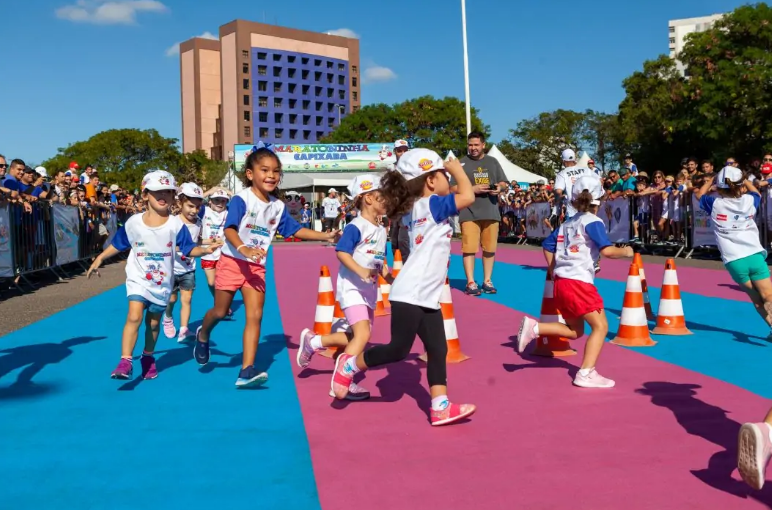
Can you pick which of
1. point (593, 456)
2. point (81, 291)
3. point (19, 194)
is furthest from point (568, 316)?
point (19, 194)

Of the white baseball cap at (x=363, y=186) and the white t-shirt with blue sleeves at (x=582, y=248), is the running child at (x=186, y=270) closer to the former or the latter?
the white baseball cap at (x=363, y=186)

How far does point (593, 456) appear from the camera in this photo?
403 cm

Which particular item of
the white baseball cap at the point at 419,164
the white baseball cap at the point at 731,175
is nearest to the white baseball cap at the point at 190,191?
the white baseball cap at the point at 419,164

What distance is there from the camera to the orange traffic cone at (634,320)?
721 centimetres

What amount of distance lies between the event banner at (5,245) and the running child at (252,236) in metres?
8.17

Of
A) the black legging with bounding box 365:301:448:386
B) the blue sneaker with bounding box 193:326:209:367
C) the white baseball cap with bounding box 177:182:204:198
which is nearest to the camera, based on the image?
the black legging with bounding box 365:301:448:386

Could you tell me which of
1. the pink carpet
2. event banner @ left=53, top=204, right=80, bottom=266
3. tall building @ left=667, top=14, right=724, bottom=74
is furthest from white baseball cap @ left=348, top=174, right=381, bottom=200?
tall building @ left=667, top=14, right=724, bottom=74

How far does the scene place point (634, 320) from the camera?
23.8ft

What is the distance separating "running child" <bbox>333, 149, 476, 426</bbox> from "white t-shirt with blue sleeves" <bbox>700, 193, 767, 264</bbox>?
3.61 meters

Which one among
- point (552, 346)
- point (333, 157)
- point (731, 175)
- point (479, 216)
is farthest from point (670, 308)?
point (333, 157)

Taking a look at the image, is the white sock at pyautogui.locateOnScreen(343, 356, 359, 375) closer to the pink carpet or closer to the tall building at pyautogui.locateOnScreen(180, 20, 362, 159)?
the pink carpet

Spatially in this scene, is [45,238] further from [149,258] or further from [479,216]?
[149,258]

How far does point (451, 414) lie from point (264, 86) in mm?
120937

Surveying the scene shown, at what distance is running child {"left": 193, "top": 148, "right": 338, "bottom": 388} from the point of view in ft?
19.0
